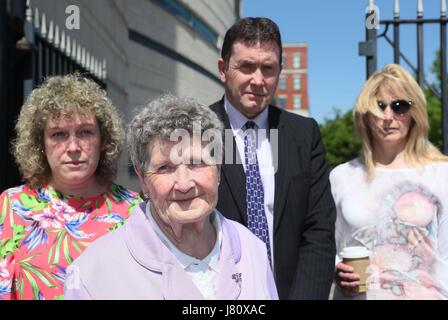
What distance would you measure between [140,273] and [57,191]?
2.76 feet

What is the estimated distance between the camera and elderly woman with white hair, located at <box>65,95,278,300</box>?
1.55 m

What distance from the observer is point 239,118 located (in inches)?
96.0

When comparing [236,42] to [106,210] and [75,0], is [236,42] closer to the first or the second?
[106,210]

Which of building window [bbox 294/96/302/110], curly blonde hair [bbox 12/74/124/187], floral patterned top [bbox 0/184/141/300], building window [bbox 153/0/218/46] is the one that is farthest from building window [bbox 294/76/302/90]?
floral patterned top [bbox 0/184/141/300]

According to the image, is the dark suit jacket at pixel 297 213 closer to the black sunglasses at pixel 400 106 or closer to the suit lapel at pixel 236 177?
the suit lapel at pixel 236 177

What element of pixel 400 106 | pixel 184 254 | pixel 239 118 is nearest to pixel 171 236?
pixel 184 254

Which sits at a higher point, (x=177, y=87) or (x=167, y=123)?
(x=177, y=87)

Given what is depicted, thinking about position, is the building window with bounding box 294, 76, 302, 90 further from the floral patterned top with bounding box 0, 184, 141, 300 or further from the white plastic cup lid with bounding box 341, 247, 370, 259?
the floral patterned top with bounding box 0, 184, 141, 300

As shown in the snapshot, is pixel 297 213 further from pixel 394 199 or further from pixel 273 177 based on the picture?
pixel 394 199

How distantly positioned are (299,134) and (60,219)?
1.19m

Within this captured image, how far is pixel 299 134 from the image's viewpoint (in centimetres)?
246

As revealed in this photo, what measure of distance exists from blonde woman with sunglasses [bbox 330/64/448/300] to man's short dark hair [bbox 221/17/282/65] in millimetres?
690

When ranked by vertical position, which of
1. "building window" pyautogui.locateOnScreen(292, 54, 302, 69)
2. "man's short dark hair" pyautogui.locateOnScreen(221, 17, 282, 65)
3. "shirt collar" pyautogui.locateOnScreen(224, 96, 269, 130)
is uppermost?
"building window" pyautogui.locateOnScreen(292, 54, 302, 69)
